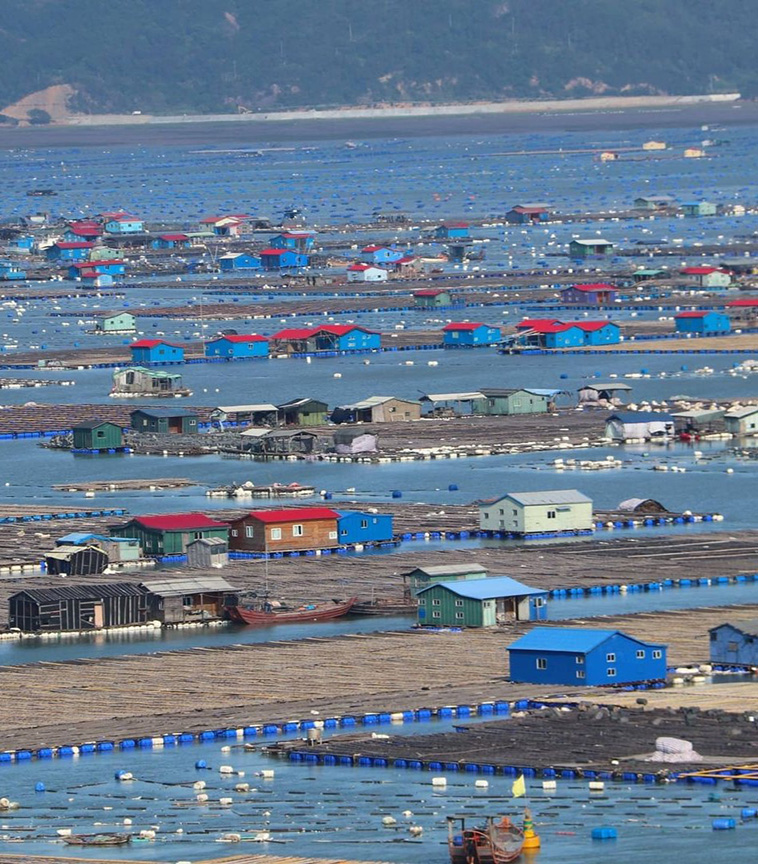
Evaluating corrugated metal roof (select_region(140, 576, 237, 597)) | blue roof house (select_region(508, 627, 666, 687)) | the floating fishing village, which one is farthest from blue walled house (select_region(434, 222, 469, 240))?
blue roof house (select_region(508, 627, 666, 687))

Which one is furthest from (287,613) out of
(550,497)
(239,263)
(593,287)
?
(239,263)

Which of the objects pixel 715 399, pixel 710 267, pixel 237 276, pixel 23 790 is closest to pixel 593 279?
pixel 710 267

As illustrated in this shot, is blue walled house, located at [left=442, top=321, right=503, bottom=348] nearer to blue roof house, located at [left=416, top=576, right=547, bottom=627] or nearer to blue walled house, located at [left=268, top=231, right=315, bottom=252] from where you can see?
blue walled house, located at [left=268, top=231, right=315, bottom=252]

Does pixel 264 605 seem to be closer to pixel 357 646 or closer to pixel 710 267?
pixel 357 646

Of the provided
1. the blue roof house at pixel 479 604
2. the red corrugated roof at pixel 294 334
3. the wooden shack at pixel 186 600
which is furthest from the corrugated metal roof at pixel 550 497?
the red corrugated roof at pixel 294 334

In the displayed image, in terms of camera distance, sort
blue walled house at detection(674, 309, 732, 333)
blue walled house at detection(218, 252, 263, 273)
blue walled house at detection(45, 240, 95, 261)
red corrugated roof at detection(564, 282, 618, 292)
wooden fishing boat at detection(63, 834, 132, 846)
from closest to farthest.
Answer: wooden fishing boat at detection(63, 834, 132, 846) < blue walled house at detection(674, 309, 732, 333) < red corrugated roof at detection(564, 282, 618, 292) < blue walled house at detection(218, 252, 263, 273) < blue walled house at detection(45, 240, 95, 261)

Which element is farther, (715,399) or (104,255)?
(104,255)
